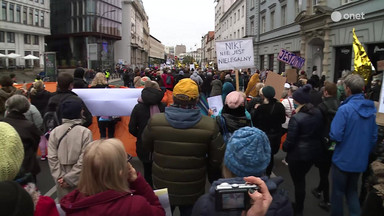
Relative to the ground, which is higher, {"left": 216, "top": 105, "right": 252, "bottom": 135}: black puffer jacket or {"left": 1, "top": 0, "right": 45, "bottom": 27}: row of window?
{"left": 1, "top": 0, "right": 45, "bottom": 27}: row of window

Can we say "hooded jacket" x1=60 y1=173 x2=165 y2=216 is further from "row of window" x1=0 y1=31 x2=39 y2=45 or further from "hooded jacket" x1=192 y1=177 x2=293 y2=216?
"row of window" x1=0 y1=31 x2=39 y2=45

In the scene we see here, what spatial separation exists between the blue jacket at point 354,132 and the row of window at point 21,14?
185 ft

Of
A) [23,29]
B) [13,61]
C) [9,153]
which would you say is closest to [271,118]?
[9,153]

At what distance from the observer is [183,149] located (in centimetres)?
301

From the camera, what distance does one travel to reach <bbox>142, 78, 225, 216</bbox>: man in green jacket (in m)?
3.02

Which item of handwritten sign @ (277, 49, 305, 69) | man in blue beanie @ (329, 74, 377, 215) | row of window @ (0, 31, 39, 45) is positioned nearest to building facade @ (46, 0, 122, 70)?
row of window @ (0, 31, 39, 45)

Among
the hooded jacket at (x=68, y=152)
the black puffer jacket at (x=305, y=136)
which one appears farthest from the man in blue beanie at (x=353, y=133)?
the hooded jacket at (x=68, y=152)

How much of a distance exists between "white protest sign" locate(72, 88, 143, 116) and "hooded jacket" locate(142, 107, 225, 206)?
3.42 m

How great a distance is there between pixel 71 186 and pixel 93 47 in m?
28.3

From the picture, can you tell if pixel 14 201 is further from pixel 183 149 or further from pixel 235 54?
pixel 235 54

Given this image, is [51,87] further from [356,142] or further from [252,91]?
[356,142]

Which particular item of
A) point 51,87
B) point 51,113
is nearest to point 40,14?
point 51,87

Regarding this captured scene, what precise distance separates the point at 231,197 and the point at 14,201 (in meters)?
0.98

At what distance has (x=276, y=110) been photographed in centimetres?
489
